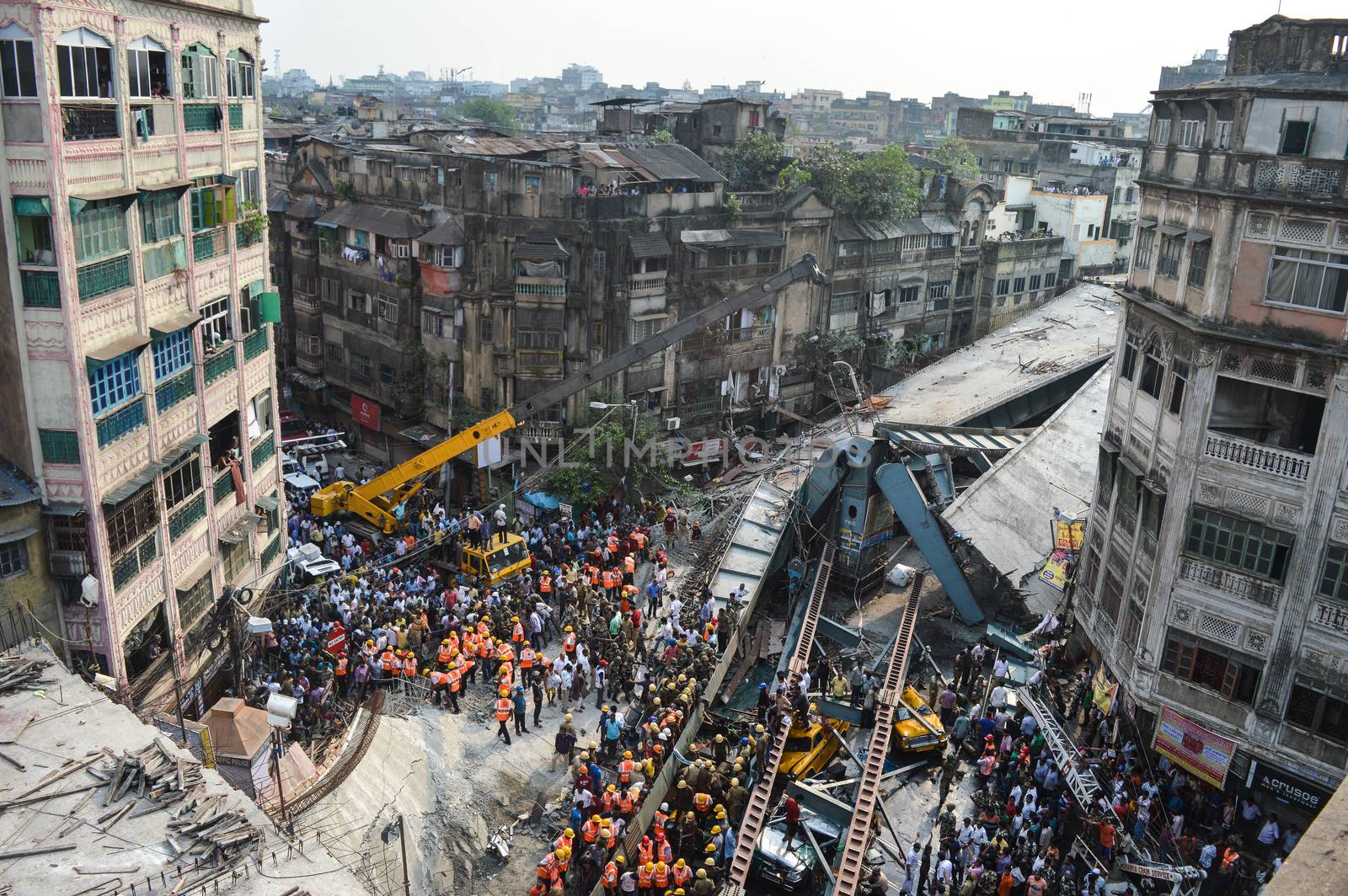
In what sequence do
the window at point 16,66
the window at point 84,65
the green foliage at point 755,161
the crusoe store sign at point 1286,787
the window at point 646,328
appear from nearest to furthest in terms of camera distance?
the window at point 16,66 < the window at point 84,65 < the crusoe store sign at point 1286,787 < the window at point 646,328 < the green foliage at point 755,161

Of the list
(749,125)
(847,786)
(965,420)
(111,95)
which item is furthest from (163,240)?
(749,125)

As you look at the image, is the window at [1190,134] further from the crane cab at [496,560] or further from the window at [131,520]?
the window at [131,520]

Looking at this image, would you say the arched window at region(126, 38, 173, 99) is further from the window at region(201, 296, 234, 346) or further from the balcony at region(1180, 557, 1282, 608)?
the balcony at region(1180, 557, 1282, 608)

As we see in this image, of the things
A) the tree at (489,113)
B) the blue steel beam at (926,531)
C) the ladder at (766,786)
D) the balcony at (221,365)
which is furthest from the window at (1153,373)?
the tree at (489,113)

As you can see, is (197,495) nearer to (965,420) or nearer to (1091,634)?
(1091,634)

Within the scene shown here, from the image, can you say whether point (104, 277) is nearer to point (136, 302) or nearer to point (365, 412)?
point (136, 302)

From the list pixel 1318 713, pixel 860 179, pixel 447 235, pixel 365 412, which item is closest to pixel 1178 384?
pixel 1318 713
